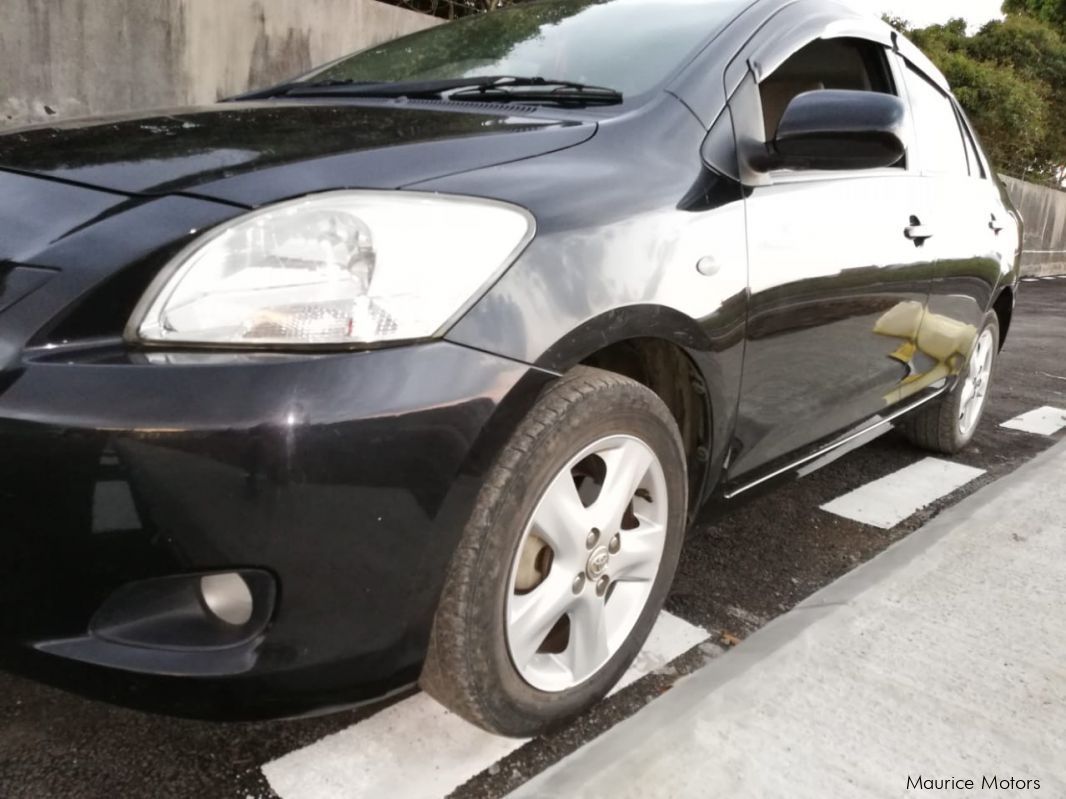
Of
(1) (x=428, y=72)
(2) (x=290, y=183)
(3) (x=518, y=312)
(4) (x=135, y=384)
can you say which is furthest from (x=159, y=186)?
(1) (x=428, y=72)

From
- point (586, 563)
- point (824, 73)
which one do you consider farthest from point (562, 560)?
point (824, 73)

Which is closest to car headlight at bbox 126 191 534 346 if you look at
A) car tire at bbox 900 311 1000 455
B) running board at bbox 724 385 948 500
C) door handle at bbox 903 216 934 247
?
running board at bbox 724 385 948 500

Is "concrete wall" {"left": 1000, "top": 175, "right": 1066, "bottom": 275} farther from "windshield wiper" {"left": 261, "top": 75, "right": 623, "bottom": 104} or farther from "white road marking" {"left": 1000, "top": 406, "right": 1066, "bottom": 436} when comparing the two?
"windshield wiper" {"left": 261, "top": 75, "right": 623, "bottom": 104}

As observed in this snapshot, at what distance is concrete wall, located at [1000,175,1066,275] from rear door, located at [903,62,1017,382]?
1424 cm

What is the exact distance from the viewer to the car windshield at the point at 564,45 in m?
2.06

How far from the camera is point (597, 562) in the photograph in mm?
1665

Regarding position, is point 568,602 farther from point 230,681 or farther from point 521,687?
point 230,681

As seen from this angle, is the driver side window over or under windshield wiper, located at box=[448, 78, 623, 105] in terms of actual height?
over

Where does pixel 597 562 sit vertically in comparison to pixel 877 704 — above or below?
above

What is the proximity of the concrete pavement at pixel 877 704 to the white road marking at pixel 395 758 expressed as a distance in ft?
0.53

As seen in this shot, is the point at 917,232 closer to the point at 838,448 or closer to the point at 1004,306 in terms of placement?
the point at 838,448

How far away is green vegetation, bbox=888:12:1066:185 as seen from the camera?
647 inches

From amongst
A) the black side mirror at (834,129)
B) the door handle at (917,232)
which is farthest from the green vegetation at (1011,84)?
the black side mirror at (834,129)

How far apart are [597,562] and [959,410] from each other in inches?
97.3
